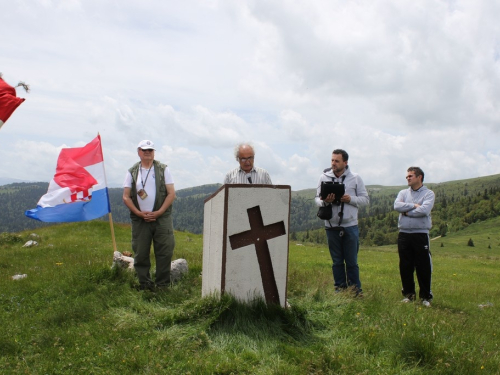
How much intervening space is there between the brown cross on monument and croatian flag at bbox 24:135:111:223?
21.2 feet

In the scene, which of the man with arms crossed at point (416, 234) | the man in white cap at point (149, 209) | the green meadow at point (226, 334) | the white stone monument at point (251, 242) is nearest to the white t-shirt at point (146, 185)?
the man in white cap at point (149, 209)

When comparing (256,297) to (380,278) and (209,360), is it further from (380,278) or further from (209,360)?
(380,278)

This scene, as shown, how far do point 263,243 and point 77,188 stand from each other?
7.09 metres

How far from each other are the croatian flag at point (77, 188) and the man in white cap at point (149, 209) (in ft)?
11.4

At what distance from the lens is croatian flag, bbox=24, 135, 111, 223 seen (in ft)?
35.7

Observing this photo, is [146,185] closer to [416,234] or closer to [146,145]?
[146,145]

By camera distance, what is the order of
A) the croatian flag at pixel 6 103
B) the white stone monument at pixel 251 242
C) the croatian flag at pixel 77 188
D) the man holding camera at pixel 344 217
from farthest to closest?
the croatian flag at pixel 77 188 → the man holding camera at pixel 344 217 → the croatian flag at pixel 6 103 → the white stone monument at pixel 251 242

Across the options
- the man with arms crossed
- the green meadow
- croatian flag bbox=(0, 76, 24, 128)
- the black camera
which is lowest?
the green meadow

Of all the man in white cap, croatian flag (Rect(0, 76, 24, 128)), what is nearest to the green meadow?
the man in white cap

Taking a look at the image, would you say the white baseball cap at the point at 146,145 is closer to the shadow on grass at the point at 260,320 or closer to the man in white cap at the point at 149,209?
the man in white cap at the point at 149,209

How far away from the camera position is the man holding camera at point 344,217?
24.4 feet

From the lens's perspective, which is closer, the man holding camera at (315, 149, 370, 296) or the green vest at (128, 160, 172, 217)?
the man holding camera at (315, 149, 370, 296)

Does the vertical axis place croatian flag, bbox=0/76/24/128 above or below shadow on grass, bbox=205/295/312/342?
above

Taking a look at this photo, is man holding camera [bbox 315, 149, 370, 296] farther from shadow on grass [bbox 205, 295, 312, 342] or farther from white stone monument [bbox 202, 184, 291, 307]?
shadow on grass [bbox 205, 295, 312, 342]
